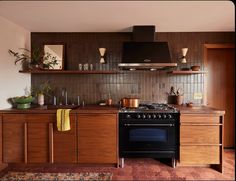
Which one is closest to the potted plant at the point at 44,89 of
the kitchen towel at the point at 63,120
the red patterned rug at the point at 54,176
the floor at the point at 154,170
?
the kitchen towel at the point at 63,120

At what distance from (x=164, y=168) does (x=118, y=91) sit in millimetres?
1426

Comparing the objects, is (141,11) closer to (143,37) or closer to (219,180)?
(143,37)

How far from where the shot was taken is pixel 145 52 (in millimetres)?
3033

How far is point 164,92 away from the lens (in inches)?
140

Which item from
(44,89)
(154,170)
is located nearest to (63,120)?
(44,89)

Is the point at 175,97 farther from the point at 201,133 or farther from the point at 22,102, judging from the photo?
the point at 22,102

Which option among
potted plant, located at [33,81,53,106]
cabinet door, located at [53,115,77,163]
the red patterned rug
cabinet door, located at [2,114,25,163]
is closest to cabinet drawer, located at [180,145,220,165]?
the red patterned rug

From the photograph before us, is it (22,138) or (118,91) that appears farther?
(118,91)

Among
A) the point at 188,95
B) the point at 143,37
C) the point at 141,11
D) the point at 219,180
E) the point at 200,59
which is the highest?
the point at 141,11

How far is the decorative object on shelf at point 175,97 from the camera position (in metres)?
3.42

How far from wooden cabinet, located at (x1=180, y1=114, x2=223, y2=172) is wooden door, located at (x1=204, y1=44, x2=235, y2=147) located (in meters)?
0.93

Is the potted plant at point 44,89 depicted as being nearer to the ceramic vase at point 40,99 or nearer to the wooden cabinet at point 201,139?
the ceramic vase at point 40,99

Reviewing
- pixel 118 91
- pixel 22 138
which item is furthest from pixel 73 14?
pixel 22 138

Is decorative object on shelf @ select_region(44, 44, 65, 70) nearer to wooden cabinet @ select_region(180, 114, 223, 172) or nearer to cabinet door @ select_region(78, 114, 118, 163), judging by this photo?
cabinet door @ select_region(78, 114, 118, 163)
